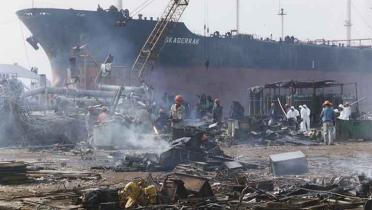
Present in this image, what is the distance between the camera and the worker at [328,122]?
21016 millimetres

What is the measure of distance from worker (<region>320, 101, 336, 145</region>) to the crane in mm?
20801

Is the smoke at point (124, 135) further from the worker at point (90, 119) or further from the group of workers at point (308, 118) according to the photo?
the group of workers at point (308, 118)

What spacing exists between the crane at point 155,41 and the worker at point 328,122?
2080 cm

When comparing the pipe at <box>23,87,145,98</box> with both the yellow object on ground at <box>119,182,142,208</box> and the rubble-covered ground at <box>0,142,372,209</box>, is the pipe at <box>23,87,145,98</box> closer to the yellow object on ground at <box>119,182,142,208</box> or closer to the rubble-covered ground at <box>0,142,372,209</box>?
the rubble-covered ground at <box>0,142,372,209</box>

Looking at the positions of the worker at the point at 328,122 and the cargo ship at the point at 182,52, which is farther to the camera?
the cargo ship at the point at 182,52

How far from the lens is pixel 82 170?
12883 mm

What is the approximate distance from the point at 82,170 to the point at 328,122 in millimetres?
11783

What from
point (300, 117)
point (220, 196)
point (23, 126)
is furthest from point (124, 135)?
point (300, 117)

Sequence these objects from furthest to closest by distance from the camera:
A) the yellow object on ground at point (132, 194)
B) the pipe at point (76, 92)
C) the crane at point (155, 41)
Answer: the crane at point (155, 41)
the pipe at point (76, 92)
the yellow object on ground at point (132, 194)

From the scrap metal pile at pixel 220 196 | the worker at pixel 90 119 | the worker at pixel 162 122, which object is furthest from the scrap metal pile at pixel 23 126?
the scrap metal pile at pixel 220 196

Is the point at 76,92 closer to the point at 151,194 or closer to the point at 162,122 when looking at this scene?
the point at 162,122

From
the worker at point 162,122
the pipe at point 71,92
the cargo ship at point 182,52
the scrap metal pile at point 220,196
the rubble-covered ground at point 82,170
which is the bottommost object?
the rubble-covered ground at point 82,170

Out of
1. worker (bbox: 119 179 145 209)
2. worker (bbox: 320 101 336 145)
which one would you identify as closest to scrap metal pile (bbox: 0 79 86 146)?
worker (bbox: 320 101 336 145)

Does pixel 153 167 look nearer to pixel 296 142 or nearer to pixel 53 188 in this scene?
pixel 53 188
